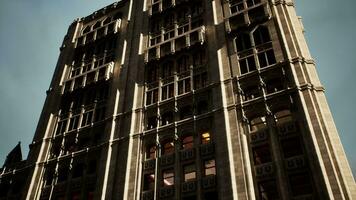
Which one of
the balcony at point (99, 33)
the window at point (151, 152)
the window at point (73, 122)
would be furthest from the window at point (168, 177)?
the balcony at point (99, 33)

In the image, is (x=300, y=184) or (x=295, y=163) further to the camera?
(x=295, y=163)

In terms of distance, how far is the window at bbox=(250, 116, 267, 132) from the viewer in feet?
102

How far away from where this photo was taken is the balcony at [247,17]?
129 ft

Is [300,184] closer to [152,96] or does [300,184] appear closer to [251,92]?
[251,92]

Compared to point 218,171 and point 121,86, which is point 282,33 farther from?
point 121,86

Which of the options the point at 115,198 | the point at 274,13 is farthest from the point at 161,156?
the point at 274,13

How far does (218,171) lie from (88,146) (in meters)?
18.0

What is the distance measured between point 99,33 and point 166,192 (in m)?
33.4

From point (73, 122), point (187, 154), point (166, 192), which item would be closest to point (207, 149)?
point (187, 154)

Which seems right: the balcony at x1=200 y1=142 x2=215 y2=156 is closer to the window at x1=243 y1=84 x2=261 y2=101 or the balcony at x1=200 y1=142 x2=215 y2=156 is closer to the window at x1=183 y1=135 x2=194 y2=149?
the window at x1=183 y1=135 x2=194 y2=149

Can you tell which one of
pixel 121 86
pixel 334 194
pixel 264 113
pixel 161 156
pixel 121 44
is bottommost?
pixel 334 194

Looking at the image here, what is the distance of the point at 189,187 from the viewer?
99.3 ft

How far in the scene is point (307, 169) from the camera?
85.7 ft

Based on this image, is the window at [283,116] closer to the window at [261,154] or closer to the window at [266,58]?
the window at [261,154]
